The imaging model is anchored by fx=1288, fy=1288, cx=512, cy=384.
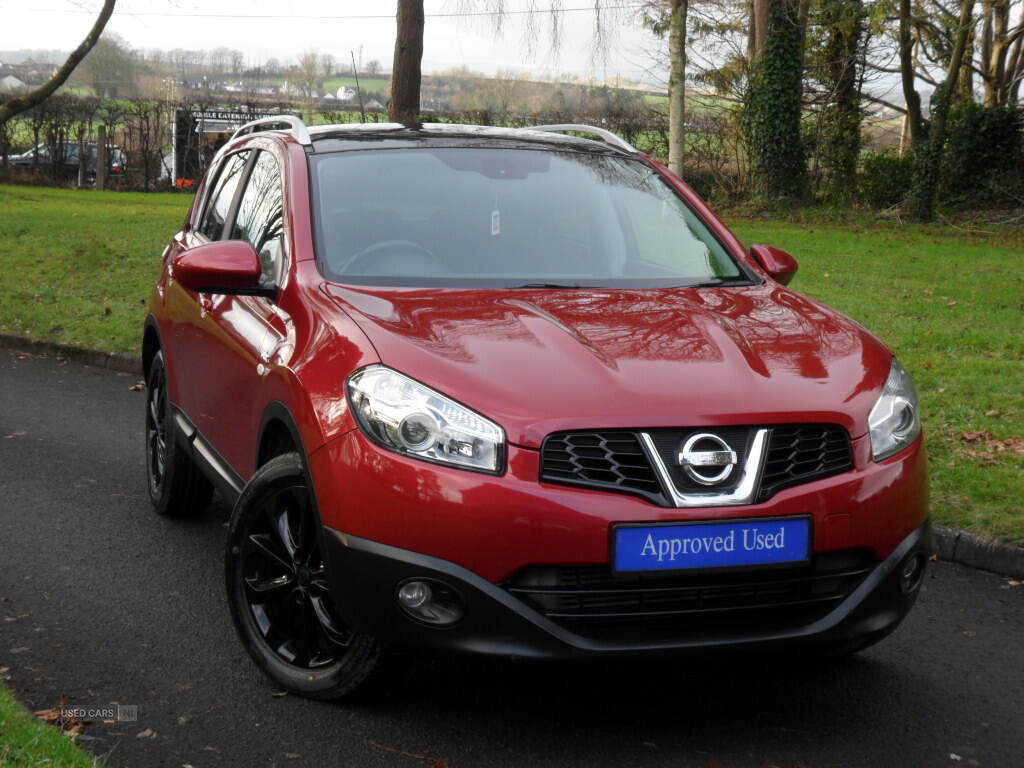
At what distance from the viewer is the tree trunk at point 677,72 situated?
18859 mm

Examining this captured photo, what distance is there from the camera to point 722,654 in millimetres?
3504

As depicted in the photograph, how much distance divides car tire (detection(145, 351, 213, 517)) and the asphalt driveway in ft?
1.72

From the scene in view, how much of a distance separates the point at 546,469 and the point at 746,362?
75 centimetres

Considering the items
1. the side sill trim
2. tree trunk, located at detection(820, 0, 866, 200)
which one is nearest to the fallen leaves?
the side sill trim

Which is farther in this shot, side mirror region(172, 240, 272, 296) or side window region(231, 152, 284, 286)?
side window region(231, 152, 284, 286)

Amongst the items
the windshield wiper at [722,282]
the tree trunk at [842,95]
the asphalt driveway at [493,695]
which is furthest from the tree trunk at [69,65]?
the windshield wiper at [722,282]

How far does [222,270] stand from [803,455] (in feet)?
6.64

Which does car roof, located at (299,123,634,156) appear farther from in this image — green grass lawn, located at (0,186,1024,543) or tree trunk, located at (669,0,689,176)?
tree trunk, located at (669,0,689,176)

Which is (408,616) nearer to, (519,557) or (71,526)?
(519,557)

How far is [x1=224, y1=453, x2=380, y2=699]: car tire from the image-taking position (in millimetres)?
3805

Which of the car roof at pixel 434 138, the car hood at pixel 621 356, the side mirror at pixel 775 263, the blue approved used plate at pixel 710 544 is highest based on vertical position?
the car roof at pixel 434 138

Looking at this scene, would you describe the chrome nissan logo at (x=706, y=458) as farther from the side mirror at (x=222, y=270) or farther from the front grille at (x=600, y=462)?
the side mirror at (x=222, y=270)

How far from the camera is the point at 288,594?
4039 mm

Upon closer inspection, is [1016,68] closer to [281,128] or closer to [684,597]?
[281,128]
